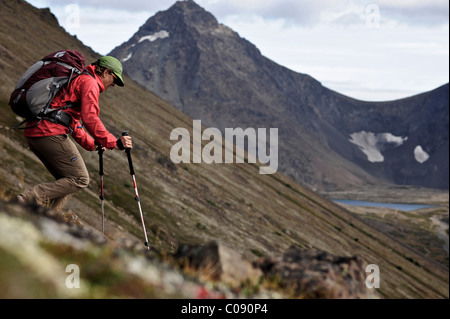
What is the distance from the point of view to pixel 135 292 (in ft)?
18.3

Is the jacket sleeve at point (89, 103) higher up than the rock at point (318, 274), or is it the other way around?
the jacket sleeve at point (89, 103)

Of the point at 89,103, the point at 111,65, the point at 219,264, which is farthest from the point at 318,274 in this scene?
the point at 111,65

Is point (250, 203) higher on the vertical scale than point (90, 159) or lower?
lower

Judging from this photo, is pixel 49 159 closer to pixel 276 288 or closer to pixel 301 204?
pixel 276 288

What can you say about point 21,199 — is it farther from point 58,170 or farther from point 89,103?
point 89,103

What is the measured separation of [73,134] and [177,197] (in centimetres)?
4225

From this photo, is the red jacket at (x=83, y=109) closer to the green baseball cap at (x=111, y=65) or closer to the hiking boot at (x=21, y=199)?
the green baseball cap at (x=111, y=65)

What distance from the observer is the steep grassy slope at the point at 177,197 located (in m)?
33.3

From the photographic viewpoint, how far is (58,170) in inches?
387

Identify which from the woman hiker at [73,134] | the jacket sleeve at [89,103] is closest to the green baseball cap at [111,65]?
the woman hiker at [73,134]

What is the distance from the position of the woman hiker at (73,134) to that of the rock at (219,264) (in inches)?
127

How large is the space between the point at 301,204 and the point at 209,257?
98443 mm

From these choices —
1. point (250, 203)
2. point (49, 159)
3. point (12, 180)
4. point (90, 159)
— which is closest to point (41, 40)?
point (250, 203)
